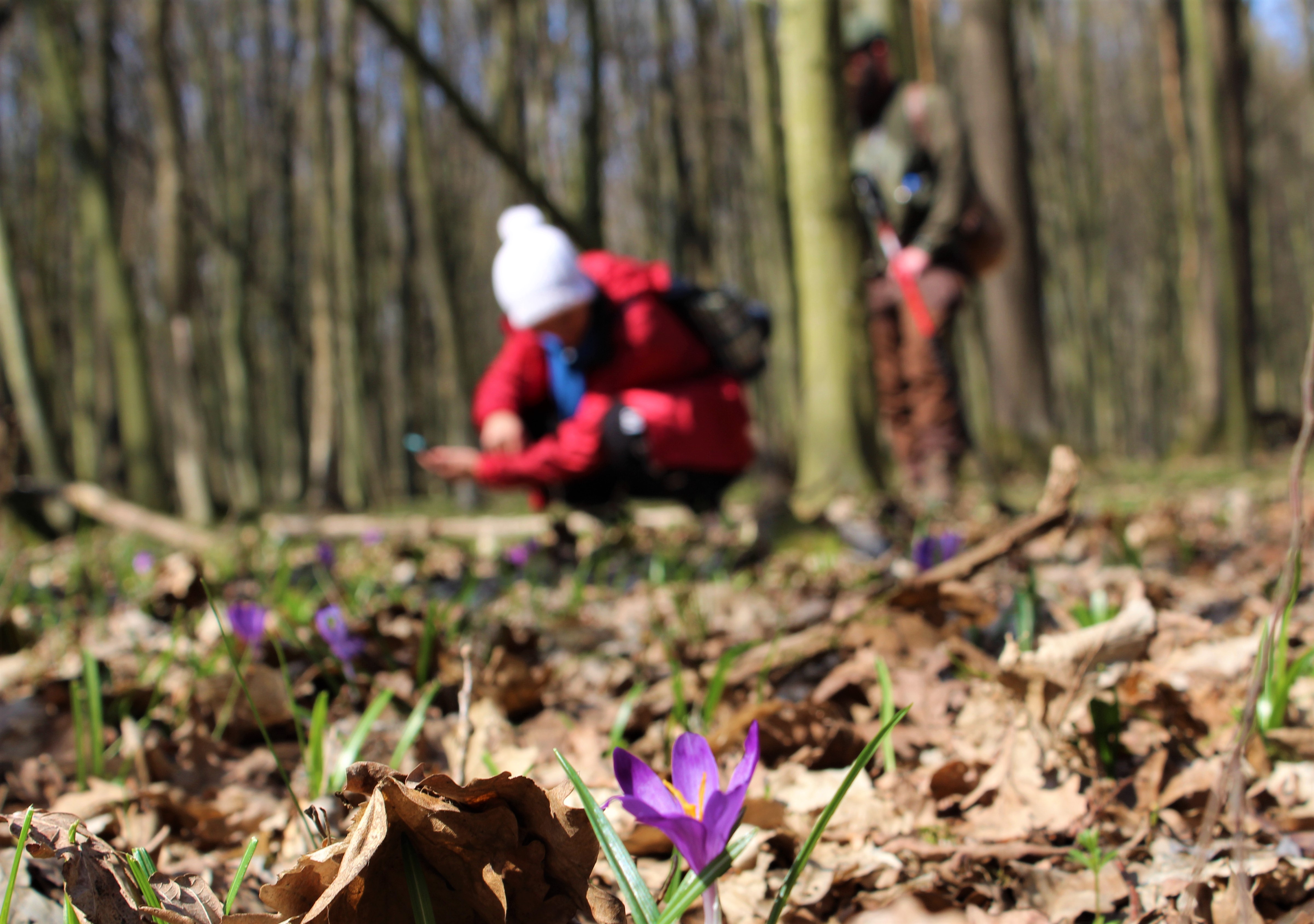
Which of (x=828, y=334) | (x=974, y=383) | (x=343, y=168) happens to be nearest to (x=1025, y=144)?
(x=974, y=383)

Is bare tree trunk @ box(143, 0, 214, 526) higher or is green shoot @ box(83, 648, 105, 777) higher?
bare tree trunk @ box(143, 0, 214, 526)

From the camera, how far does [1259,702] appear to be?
4.14 feet

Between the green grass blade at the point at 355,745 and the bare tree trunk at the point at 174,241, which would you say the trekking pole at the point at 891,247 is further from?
the bare tree trunk at the point at 174,241

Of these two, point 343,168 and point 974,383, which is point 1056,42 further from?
point 343,168

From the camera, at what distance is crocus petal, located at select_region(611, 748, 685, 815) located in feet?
2.15

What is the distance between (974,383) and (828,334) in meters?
8.47

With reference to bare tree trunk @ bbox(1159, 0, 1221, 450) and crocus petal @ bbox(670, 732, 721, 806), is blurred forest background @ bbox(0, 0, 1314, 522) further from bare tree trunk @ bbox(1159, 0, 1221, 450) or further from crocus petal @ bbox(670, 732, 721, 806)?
crocus petal @ bbox(670, 732, 721, 806)

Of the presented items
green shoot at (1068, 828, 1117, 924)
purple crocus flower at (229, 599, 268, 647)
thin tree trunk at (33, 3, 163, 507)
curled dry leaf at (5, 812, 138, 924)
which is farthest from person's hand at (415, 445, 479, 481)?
thin tree trunk at (33, 3, 163, 507)

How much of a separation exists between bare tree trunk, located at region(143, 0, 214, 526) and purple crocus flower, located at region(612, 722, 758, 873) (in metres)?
8.06

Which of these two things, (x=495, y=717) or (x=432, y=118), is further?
(x=432, y=118)

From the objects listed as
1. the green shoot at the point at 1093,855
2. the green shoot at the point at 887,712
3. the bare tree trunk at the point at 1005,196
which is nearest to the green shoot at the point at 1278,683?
the green shoot at the point at 1093,855

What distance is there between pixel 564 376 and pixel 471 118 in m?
1.49

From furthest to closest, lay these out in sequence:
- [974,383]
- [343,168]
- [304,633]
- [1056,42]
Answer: [1056,42] < [974,383] < [343,168] < [304,633]

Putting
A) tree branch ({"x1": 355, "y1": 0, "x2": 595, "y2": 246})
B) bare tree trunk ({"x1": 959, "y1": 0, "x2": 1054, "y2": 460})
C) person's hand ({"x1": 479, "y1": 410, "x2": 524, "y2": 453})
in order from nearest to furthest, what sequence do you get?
1. person's hand ({"x1": 479, "y1": 410, "x2": 524, "y2": 453})
2. tree branch ({"x1": 355, "y1": 0, "x2": 595, "y2": 246})
3. bare tree trunk ({"x1": 959, "y1": 0, "x2": 1054, "y2": 460})
